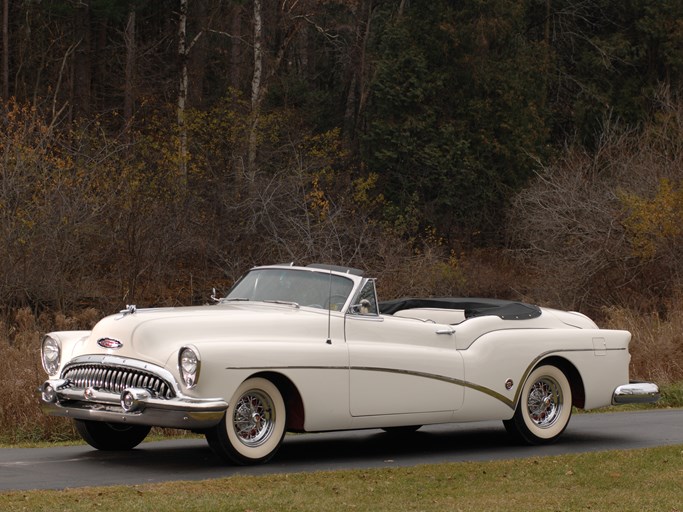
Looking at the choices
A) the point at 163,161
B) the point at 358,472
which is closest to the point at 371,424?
the point at 358,472

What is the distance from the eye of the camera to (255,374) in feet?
36.4

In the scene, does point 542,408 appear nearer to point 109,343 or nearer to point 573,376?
point 573,376

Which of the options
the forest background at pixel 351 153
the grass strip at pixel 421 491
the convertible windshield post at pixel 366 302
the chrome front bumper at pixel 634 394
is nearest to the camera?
the grass strip at pixel 421 491

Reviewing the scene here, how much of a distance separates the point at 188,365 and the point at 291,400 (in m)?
1.13

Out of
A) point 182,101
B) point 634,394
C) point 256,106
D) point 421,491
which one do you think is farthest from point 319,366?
point 182,101

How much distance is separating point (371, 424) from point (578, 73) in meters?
42.9

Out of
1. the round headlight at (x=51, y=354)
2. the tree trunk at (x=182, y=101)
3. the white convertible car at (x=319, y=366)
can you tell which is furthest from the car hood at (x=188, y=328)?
the tree trunk at (x=182, y=101)

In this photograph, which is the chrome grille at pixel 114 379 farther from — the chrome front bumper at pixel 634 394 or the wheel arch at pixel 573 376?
the chrome front bumper at pixel 634 394

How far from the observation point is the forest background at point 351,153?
102ft

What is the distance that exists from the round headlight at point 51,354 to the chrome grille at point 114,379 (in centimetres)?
45

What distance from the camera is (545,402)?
44.2 feet

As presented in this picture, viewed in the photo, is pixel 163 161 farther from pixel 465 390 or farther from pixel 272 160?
pixel 465 390

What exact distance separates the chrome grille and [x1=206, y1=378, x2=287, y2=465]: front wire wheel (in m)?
0.57

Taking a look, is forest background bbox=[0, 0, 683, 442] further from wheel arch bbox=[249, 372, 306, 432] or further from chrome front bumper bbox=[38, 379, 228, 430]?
wheel arch bbox=[249, 372, 306, 432]
